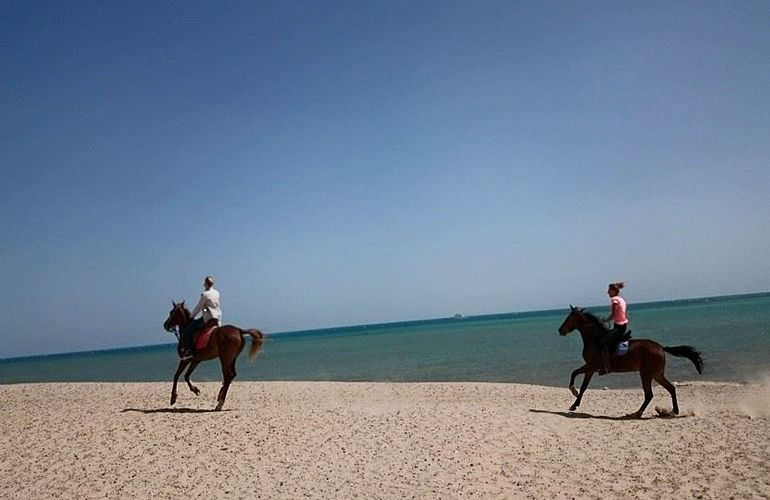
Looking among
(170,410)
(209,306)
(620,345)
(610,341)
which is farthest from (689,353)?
(170,410)

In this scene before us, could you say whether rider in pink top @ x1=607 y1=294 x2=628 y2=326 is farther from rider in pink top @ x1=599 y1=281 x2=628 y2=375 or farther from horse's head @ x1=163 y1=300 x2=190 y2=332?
horse's head @ x1=163 y1=300 x2=190 y2=332

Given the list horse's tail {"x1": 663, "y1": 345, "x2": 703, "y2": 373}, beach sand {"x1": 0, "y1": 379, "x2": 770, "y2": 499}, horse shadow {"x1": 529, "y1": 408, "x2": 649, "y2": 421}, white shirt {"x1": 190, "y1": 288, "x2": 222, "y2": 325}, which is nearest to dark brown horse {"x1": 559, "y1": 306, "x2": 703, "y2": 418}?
horse's tail {"x1": 663, "y1": 345, "x2": 703, "y2": 373}

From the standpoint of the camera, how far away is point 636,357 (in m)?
10.8

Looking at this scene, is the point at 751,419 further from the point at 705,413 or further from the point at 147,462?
the point at 147,462

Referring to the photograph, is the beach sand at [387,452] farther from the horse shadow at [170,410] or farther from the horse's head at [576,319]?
the horse's head at [576,319]

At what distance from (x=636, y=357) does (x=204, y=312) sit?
9.28 metres

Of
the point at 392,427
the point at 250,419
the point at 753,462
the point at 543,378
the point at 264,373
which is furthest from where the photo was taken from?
the point at 264,373

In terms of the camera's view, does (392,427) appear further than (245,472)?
Result: Yes

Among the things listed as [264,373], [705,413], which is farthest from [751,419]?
[264,373]

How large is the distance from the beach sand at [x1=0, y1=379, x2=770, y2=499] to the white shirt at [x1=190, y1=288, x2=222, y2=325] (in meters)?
2.05

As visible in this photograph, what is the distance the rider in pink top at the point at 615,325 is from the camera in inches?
426

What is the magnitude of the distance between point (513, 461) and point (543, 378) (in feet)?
43.5

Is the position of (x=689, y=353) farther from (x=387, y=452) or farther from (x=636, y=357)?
(x=387, y=452)

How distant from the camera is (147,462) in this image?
7.73m
